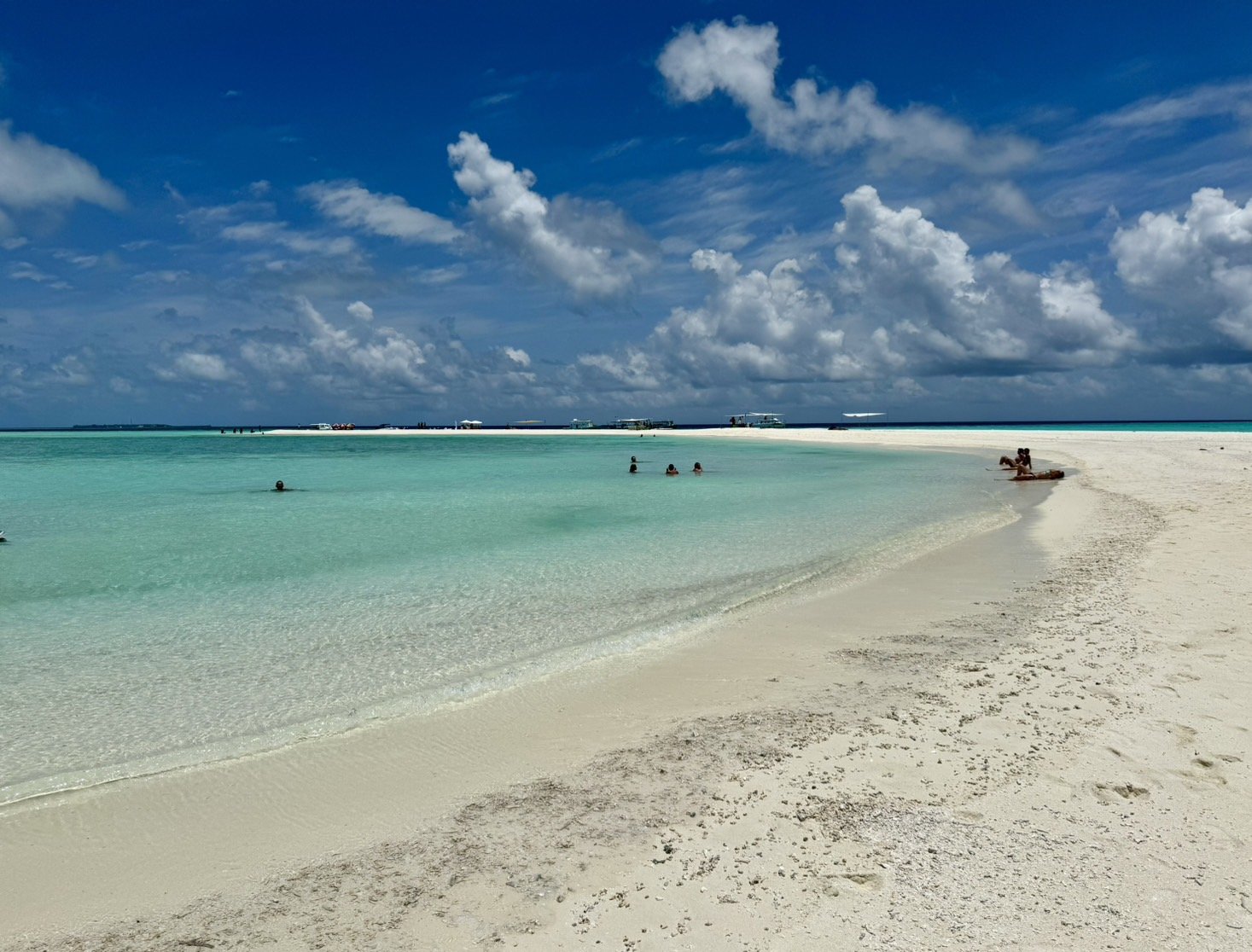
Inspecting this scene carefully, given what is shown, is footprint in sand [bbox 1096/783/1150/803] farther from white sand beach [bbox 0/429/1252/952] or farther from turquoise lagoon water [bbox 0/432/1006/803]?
turquoise lagoon water [bbox 0/432/1006/803]

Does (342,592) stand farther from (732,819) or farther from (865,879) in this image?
(865,879)

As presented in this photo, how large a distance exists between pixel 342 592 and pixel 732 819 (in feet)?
33.7

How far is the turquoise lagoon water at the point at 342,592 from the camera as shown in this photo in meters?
7.59

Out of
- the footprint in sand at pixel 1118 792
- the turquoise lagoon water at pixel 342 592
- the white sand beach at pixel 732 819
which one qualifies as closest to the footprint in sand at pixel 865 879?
the white sand beach at pixel 732 819

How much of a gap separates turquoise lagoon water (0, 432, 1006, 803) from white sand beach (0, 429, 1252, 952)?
119 centimetres

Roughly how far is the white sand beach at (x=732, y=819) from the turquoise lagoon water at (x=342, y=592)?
1.19 meters

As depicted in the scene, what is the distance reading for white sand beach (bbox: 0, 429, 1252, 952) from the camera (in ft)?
12.9

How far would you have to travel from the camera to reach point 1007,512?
72.6ft

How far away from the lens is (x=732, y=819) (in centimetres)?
496

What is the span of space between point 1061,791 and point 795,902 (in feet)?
7.73

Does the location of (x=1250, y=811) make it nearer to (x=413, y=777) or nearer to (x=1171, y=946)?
(x=1171, y=946)

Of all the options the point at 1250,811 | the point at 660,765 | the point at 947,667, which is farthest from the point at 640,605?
the point at 1250,811

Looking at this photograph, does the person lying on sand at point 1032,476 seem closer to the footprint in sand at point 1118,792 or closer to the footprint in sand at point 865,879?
the footprint in sand at point 1118,792

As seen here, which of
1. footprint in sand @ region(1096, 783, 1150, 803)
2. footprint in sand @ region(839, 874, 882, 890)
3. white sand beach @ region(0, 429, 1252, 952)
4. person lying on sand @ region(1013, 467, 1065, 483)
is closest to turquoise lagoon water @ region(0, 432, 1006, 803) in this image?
white sand beach @ region(0, 429, 1252, 952)
